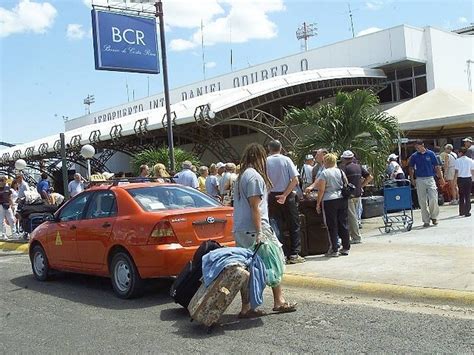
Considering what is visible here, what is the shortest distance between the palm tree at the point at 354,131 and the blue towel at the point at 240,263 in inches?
312

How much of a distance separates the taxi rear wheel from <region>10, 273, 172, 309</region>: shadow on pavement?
105 millimetres

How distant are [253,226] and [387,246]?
13.5ft

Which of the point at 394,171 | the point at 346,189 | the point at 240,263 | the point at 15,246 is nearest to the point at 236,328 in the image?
the point at 240,263

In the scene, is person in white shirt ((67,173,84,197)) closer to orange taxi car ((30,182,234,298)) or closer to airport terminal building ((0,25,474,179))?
orange taxi car ((30,182,234,298))

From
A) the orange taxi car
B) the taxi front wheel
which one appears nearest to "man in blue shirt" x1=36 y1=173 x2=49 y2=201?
the orange taxi car

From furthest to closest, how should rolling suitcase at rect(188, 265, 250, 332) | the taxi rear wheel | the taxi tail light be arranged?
the taxi rear wheel → the taxi tail light → rolling suitcase at rect(188, 265, 250, 332)

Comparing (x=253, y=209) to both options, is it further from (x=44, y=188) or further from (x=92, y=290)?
(x=44, y=188)

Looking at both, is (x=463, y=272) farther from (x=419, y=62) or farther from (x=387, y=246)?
(x=419, y=62)

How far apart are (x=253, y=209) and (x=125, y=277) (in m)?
2.39

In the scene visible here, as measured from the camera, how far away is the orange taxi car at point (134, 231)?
7.00 m

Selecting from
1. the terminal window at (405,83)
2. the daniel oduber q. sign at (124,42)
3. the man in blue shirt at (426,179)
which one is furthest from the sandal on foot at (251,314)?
the terminal window at (405,83)

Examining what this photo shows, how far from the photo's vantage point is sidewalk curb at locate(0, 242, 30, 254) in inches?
542

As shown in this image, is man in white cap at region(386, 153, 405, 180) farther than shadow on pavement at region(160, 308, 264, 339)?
Yes

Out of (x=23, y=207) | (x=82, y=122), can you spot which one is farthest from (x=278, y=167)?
(x=82, y=122)
